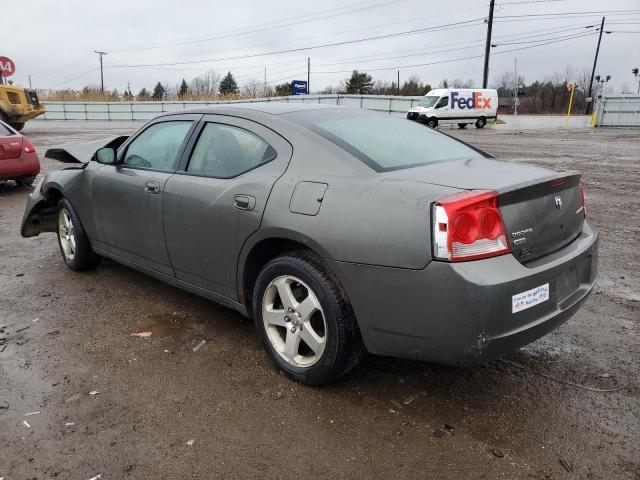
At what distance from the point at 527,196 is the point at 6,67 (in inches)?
1151

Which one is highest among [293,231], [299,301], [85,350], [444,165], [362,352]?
[444,165]

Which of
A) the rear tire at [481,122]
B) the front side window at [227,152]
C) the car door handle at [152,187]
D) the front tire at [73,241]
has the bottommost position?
the rear tire at [481,122]

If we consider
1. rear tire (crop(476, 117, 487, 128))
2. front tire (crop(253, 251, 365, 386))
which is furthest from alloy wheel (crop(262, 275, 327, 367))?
rear tire (crop(476, 117, 487, 128))

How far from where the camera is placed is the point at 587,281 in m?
3.00

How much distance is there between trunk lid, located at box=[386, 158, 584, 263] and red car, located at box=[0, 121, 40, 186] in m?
8.66

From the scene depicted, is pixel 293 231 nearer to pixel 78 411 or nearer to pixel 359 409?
pixel 359 409

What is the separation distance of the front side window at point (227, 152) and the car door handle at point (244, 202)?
21 cm

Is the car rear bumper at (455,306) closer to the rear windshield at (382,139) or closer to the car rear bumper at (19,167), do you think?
A: the rear windshield at (382,139)

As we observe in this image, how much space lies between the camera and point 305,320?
2.93 meters

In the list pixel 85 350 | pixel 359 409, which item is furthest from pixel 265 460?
pixel 85 350

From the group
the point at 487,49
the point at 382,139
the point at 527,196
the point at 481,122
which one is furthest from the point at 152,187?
Result: the point at 487,49

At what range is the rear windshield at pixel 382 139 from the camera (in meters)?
3.01

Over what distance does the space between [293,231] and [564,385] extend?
174 centimetres

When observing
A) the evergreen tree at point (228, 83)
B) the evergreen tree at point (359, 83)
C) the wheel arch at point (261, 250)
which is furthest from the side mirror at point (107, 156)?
the evergreen tree at point (228, 83)
